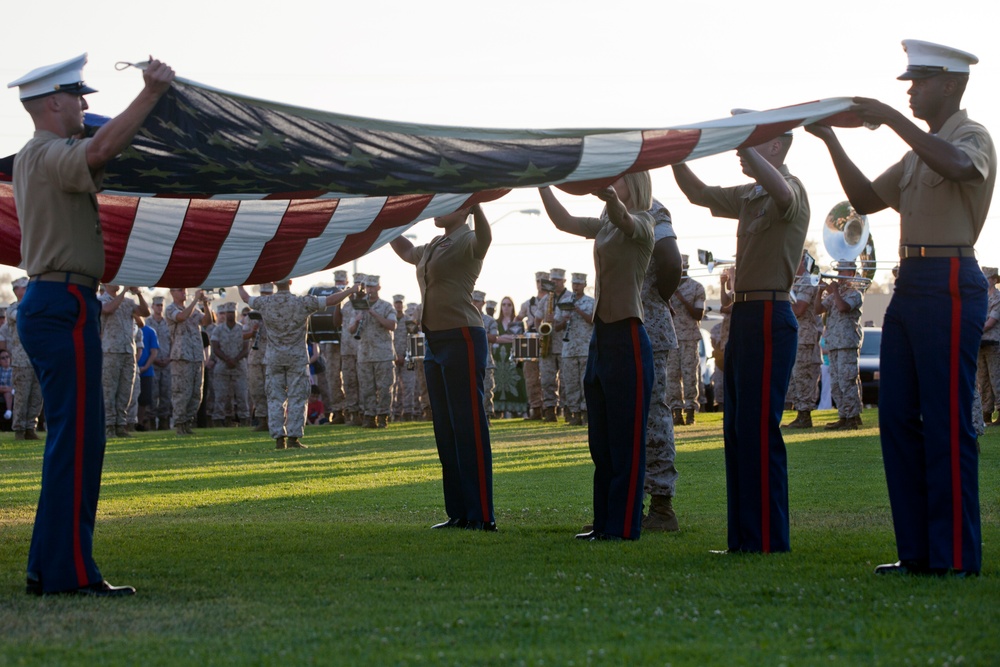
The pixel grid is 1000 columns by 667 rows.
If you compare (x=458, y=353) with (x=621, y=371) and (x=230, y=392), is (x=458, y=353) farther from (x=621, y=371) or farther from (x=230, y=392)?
(x=230, y=392)

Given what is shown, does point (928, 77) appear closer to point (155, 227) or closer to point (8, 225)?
point (155, 227)

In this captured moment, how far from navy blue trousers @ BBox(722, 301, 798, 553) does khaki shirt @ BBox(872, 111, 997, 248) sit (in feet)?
2.92

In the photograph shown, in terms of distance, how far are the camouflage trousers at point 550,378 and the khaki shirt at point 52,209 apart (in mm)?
16927

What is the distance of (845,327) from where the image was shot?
1725 cm

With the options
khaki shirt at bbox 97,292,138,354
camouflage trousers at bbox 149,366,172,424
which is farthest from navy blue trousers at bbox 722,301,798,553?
camouflage trousers at bbox 149,366,172,424

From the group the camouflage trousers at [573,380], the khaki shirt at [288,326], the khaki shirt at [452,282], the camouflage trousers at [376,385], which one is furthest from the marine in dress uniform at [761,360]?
the camouflage trousers at [376,385]

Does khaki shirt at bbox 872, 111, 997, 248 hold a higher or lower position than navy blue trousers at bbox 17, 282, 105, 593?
higher

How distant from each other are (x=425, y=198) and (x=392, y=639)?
3.76 metres

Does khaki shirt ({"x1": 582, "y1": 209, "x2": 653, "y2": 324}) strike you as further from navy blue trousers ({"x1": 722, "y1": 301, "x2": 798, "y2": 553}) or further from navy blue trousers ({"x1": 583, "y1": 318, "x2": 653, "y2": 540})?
A: navy blue trousers ({"x1": 722, "y1": 301, "x2": 798, "y2": 553})

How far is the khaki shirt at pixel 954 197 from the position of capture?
529 cm

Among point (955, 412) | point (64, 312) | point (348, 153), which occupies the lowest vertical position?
point (955, 412)

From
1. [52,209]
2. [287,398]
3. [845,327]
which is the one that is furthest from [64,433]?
[845,327]

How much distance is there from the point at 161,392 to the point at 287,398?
833 centimetres

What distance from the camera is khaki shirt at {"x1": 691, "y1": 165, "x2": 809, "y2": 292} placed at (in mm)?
6129
